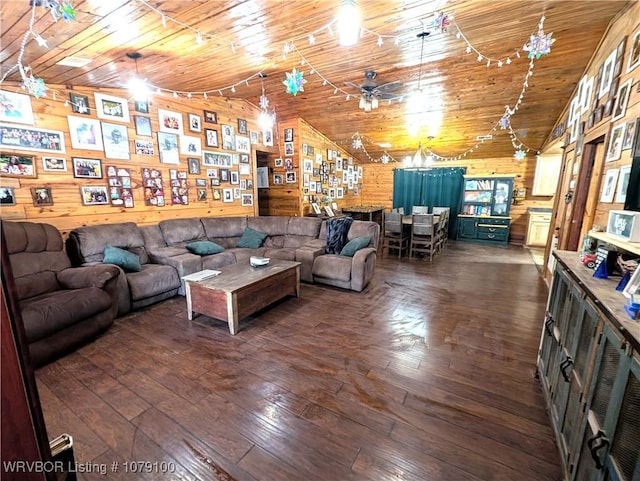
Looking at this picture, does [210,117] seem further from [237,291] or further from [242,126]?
[237,291]

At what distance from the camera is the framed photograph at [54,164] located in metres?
3.06

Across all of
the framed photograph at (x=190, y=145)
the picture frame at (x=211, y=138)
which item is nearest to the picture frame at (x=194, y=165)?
the framed photograph at (x=190, y=145)

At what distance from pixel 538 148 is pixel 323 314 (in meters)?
6.46

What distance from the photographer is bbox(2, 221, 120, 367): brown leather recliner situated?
7.14ft

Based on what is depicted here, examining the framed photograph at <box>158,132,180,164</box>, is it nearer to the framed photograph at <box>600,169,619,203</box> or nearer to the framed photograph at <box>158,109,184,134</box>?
the framed photograph at <box>158,109,184,134</box>

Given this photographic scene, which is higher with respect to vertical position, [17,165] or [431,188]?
[17,165]

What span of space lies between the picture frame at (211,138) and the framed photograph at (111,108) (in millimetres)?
1157

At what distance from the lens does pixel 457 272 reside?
15.5ft

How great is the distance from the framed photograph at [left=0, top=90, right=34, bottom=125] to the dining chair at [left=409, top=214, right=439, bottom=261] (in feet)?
18.5

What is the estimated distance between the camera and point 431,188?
7.87 m

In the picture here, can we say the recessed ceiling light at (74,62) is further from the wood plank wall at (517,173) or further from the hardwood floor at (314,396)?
the wood plank wall at (517,173)

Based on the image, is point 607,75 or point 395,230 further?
point 395,230

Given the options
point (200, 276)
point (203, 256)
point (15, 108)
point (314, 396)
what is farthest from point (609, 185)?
point (15, 108)

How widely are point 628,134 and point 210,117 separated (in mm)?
5031
